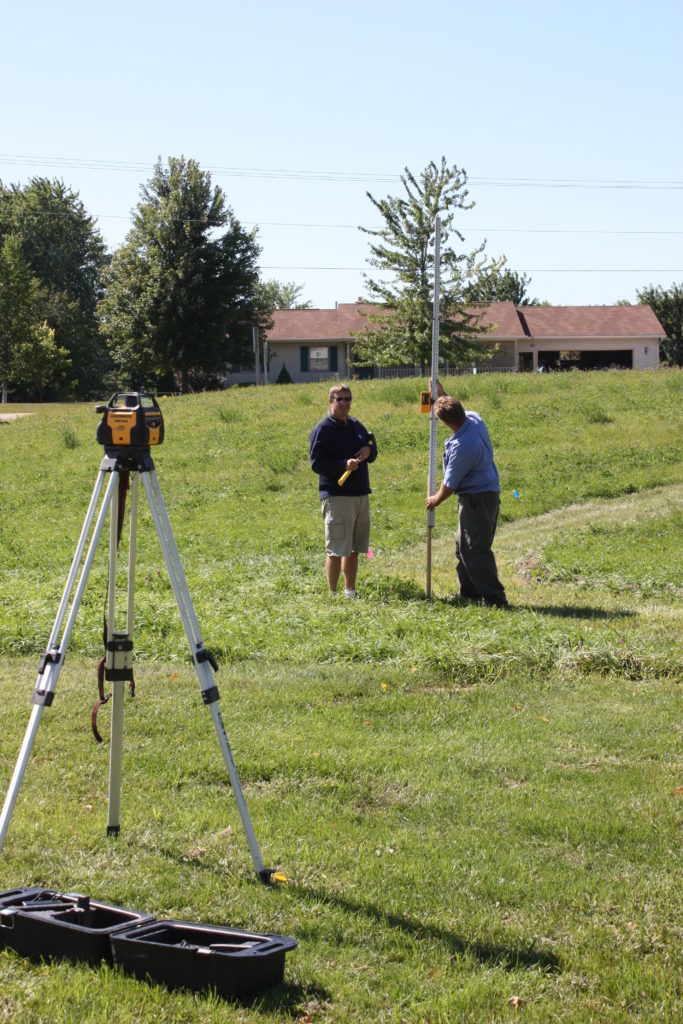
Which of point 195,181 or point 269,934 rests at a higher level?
point 195,181

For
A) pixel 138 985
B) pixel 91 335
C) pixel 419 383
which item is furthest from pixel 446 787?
pixel 91 335

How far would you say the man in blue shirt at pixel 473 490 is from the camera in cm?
924

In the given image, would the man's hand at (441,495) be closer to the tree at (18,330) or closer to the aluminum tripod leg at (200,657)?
the aluminum tripod leg at (200,657)

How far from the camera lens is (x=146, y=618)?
29.8 feet

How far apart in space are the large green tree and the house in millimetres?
15145

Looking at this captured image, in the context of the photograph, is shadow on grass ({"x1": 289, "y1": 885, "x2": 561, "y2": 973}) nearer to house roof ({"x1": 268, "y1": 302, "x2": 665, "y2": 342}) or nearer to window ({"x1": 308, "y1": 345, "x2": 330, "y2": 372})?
house roof ({"x1": 268, "y1": 302, "x2": 665, "y2": 342})

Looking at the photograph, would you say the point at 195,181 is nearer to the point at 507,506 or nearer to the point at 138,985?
the point at 507,506

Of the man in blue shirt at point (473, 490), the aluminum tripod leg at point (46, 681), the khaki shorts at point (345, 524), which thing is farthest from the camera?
the khaki shorts at point (345, 524)

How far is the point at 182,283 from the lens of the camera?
48438 mm

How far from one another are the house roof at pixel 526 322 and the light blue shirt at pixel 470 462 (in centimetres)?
4567

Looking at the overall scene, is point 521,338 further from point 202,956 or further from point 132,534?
point 202,956

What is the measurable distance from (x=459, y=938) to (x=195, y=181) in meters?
49.5

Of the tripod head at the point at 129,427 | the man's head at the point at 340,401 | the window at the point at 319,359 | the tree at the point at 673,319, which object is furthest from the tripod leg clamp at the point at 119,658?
the tree at the point at 673,319

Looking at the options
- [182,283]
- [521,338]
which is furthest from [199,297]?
[521,338]
